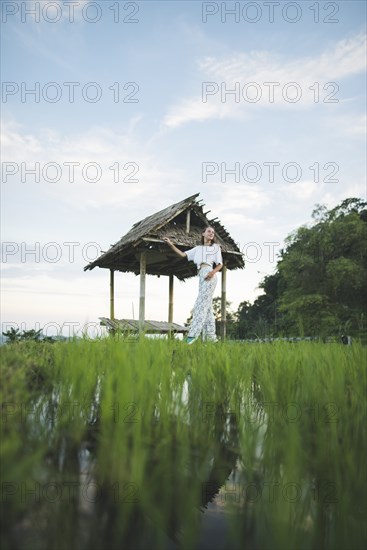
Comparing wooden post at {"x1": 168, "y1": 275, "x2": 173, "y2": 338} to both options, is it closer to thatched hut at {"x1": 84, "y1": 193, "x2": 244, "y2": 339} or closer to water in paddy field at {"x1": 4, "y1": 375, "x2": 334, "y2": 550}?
thatched hut at {"x1": 84, "y1": 193, "x2": 244, "y2": 339}

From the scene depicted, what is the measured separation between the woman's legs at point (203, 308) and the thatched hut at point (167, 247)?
2468 millimetres

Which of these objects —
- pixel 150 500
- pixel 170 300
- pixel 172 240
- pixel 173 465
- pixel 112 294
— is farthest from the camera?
pixel 170 300

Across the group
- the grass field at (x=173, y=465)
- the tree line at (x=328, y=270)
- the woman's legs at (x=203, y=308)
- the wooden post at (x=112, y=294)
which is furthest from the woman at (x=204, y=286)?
the tree line at (x=328, y=270)

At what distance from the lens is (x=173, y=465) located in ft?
3.92

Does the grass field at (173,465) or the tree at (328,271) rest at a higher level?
the tree at (328,271)

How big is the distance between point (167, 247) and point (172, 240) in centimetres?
37

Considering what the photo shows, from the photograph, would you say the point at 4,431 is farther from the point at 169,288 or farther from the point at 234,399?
the point at 169,288

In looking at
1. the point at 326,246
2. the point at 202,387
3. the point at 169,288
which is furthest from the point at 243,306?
the point at 202,387

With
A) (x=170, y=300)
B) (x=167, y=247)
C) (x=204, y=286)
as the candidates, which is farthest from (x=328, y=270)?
(x=204, y=286)

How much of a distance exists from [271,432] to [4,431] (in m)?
0.91

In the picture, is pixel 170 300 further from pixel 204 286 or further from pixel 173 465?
pixel 173 465

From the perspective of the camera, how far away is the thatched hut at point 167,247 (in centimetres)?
Answer: 1006

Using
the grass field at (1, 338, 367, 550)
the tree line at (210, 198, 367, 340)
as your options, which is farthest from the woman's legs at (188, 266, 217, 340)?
the tree line at (210, 198, 367, 340)

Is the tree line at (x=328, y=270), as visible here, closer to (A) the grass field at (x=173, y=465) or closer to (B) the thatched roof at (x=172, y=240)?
(B) the thatched roof at (x=172, y=240)
